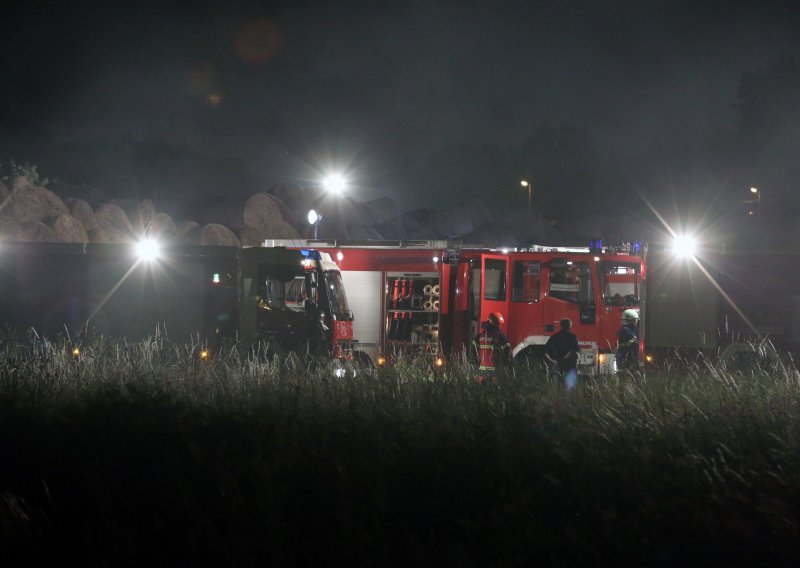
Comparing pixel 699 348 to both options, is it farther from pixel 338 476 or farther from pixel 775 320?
pixel 338 476

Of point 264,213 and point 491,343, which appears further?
point 264,213

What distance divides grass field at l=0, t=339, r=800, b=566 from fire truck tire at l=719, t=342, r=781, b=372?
6.19 meters

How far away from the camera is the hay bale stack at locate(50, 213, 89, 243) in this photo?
105 feet

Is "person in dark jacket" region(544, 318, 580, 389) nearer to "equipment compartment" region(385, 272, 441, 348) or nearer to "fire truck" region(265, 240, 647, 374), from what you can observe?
"fire truck" region(265, 240, 647, 374)

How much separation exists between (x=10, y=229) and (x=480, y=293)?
18.2m

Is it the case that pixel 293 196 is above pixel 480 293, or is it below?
above

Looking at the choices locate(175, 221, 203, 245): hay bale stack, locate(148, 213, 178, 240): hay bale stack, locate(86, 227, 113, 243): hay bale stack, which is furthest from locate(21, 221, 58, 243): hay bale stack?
locate(175, 221, 203, 245): hay bale stack

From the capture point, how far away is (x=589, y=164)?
257 feet

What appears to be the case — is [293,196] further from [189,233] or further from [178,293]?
[178,293]

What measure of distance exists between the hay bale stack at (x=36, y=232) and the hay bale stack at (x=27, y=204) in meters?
1.14

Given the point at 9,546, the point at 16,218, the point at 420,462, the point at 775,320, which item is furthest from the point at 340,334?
the point at 16,218

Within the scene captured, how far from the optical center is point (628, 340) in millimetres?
16281

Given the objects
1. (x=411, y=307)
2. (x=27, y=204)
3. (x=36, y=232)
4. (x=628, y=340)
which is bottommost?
(x=628, y=340)

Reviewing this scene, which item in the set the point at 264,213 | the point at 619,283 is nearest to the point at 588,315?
the point at 619,283
